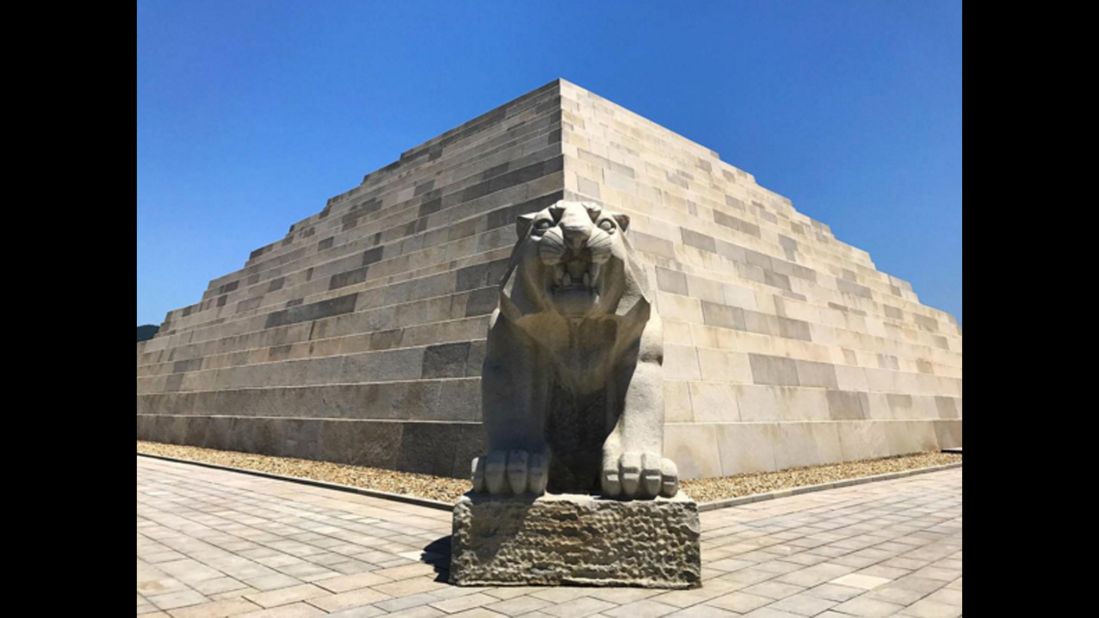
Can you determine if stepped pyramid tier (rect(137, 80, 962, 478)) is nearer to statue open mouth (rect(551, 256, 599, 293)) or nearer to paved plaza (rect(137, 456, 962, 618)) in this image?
paved plaza (rect(137, 456, 962, 618))

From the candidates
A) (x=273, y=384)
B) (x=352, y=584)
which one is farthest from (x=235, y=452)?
(x=352, y=584)

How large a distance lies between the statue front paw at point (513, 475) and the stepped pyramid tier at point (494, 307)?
14.4 ft

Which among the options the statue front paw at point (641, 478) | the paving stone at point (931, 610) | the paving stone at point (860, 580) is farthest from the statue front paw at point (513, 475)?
the paving stone at point (931, 610)

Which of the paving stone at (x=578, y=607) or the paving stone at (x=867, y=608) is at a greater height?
the paving stone at (x=578, y=607)

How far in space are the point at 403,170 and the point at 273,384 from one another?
6.74m

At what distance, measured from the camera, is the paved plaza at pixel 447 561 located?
13.4ft

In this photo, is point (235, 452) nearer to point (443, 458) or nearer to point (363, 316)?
point (363, 316)

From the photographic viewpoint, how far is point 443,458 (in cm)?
938

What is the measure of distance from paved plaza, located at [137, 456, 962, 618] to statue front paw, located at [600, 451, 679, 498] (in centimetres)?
60

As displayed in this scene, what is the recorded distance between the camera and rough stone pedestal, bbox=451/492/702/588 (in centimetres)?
440

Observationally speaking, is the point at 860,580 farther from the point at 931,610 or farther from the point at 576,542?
the point at 576,542

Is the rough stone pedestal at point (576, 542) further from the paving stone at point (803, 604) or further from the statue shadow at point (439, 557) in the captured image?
the paving stone at point (803, 604)

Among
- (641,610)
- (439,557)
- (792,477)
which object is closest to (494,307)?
(792,477)

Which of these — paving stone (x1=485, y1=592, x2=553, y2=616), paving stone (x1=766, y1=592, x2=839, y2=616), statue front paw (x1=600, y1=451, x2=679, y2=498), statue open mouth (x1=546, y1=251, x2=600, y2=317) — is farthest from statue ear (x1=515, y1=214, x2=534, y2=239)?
paving stone (x1=766, y1=592, x2=839, y2=616)
